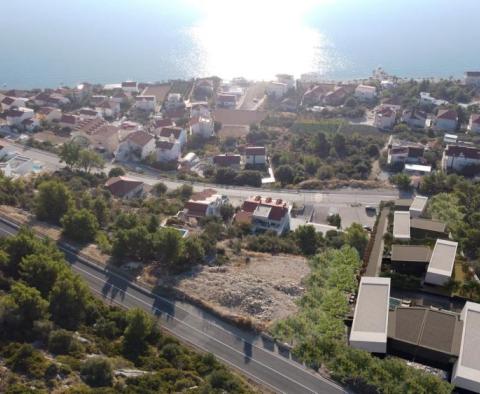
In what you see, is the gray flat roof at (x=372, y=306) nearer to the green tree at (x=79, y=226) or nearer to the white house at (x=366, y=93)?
the green tree at (x=79, y=226)

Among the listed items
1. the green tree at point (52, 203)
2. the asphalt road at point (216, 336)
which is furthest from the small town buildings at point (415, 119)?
the asphalt road at point (216, 336)

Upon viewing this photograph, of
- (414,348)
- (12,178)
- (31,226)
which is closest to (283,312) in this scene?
(414,348)

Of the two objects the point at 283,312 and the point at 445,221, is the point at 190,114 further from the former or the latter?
the point at 283,312

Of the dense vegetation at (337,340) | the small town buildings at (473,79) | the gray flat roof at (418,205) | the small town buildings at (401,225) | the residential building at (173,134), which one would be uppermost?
the small town buildings at (473,79)

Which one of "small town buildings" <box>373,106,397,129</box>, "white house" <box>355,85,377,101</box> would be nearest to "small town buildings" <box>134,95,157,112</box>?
"white house" <box>355,85,377,101</box>

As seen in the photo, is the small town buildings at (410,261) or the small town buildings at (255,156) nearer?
the small town buildings at (410,261)

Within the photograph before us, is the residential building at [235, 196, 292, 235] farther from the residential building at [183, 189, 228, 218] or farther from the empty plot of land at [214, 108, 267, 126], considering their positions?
the empty plot of land at [214, 108, 267, 126]
